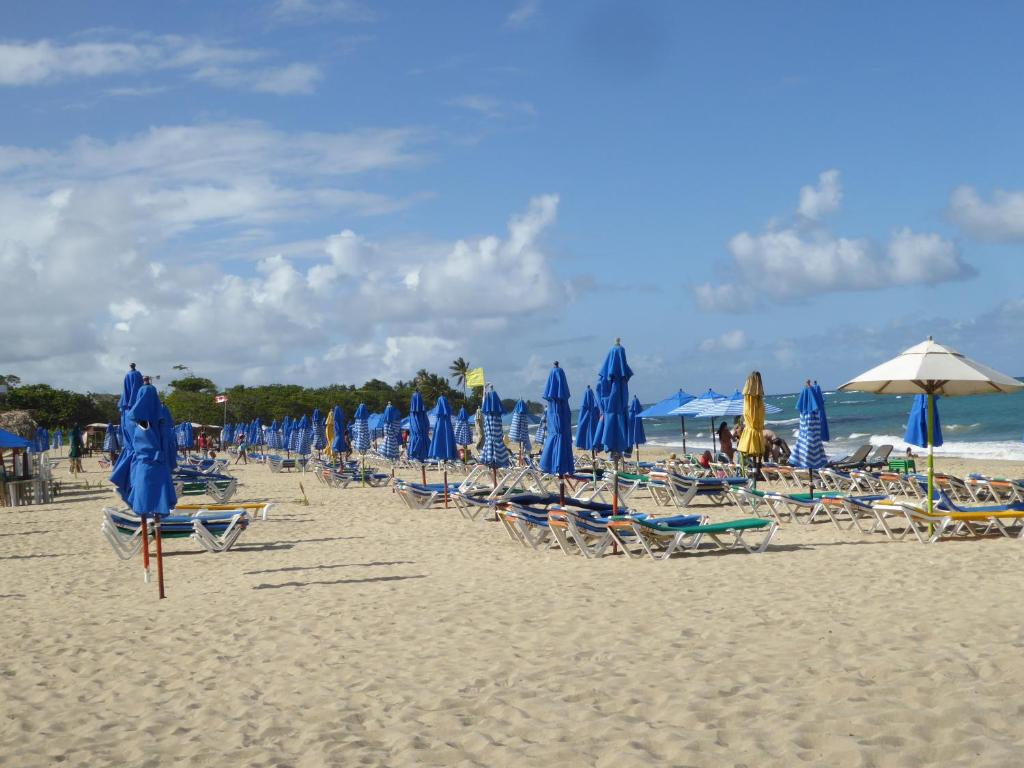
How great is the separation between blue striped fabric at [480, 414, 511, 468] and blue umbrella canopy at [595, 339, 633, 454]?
15.4 ft

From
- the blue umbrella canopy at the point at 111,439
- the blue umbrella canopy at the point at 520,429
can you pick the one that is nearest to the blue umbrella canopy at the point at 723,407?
the blue umbrella canopy at the point at 520,429

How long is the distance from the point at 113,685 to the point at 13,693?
22.7 inches

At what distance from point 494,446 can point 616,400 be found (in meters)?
5.19

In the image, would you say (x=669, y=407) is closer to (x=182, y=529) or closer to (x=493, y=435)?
(x=493, y=435)

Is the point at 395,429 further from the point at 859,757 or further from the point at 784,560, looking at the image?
the point at 859,757

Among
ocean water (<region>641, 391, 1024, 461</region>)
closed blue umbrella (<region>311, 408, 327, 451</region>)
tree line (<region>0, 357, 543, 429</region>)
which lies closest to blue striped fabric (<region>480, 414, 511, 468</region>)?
closed blue umbrella (<region>311, 408, 327, 451</region>)

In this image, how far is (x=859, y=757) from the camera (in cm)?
387

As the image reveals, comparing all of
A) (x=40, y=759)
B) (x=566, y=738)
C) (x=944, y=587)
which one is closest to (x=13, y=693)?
(x=40, y=759)

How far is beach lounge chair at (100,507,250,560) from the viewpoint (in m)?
10.7

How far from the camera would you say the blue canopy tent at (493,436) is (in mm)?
15977

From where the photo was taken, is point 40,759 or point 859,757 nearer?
point 859,757

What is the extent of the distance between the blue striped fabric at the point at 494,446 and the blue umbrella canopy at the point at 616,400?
470 centimetres

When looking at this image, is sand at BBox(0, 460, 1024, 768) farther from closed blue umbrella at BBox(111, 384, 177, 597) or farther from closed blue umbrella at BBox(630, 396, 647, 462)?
closed blue umbrella at BBox(630, 396, 647, 462)

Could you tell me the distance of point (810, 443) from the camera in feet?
45.4
